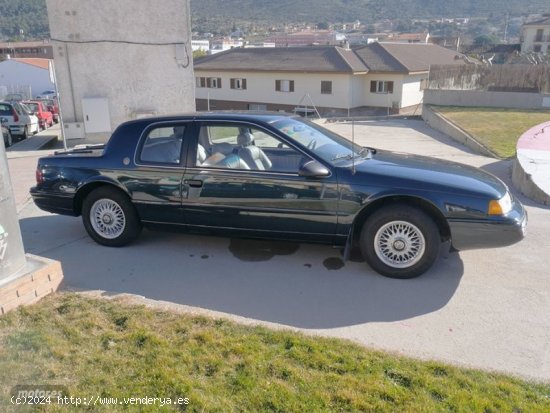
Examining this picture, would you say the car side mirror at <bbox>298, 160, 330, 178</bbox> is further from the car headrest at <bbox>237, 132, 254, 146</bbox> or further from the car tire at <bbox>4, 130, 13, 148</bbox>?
the car tire at <bbox>4, 130, 13, 148</bbox>

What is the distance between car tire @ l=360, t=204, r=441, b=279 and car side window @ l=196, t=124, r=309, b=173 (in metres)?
1.01

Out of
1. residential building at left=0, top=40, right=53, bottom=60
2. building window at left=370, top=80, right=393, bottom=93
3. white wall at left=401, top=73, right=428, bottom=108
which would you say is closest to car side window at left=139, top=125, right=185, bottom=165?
building window at left=370, top=80, right=393, bottom=93

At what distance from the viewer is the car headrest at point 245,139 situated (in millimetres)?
5117

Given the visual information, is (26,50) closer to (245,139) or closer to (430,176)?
(245,139)

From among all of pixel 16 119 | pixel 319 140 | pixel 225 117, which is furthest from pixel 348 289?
pixel 16 119

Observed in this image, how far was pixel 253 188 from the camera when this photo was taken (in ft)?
16.0

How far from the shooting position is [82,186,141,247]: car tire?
5477 mm

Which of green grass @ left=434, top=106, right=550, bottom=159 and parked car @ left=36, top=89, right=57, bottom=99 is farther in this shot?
parked car @ left=36, top=89, right=57, bottom=99

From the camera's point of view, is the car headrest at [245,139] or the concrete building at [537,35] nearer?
the car headrest at [245,139]

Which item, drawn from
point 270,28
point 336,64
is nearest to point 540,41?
point 336,64

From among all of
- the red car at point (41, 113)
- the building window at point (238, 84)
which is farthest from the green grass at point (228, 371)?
the building window at point (238, 84)

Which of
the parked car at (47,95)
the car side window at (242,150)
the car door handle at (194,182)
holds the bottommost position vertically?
the parked car at (47,95)

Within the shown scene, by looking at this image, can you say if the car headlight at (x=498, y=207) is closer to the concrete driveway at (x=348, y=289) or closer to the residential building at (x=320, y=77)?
the concrete driveway at (x=348, y=289)

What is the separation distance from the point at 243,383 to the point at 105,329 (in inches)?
51.1
